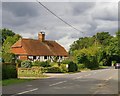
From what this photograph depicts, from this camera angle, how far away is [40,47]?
79375 mm

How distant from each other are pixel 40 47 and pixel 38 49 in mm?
1569

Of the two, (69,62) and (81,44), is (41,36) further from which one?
(81,44)

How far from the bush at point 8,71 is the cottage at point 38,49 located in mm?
40337

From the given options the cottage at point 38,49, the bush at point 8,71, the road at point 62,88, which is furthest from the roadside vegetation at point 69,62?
the road at point 62,88

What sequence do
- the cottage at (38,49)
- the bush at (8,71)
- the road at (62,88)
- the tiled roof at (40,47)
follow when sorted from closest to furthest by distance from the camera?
the road at (62,88) → the bush at (8,71) → the cottage at (38,49) → the tiled roof at (40,47)

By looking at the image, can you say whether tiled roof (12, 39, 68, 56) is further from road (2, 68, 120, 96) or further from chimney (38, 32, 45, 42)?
road (2, 68, 120, 96)

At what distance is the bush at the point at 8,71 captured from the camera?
30.5 meters

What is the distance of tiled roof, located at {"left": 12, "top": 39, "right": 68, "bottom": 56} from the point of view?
7592cm

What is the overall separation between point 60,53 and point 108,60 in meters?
24.3

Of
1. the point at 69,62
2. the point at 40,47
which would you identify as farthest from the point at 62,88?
the point at 40,47

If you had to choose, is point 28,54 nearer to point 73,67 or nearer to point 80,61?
point 80,61

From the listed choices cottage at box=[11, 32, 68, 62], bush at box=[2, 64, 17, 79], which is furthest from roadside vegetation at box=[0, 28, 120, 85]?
cottage at box=[11, 32, 68, 62]

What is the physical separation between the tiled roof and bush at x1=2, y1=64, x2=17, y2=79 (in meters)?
40.9

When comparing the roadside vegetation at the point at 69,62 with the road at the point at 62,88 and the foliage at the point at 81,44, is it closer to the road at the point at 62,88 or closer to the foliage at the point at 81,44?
the foliage at the point at 81,44
